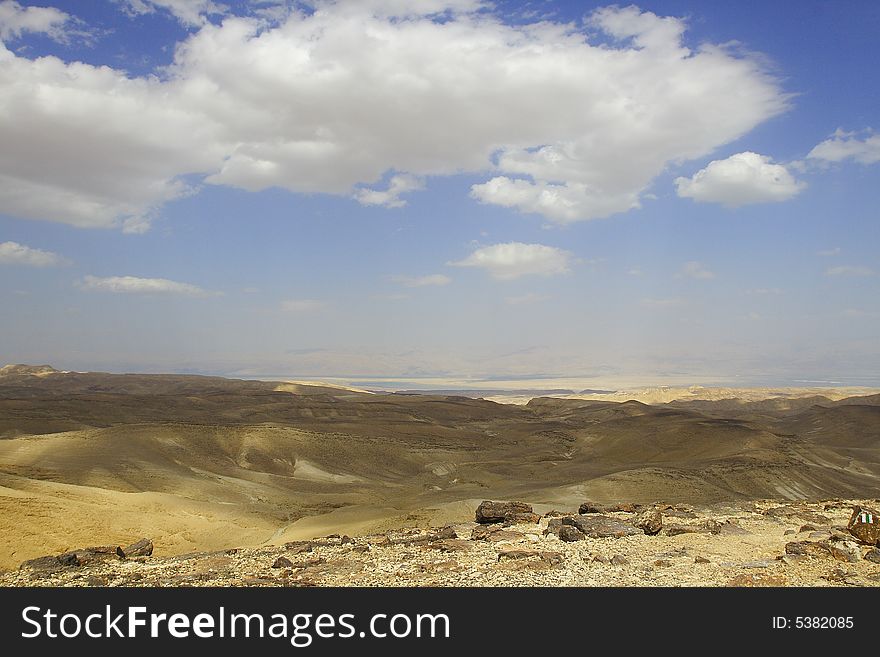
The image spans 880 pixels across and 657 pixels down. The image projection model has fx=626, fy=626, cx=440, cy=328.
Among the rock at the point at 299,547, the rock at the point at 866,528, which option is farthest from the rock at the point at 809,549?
the rock at the point at 299,547

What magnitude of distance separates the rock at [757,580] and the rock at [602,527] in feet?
12.0

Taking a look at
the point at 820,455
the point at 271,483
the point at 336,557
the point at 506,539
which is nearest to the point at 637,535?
the point at 506,539

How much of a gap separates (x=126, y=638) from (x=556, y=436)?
160 feet

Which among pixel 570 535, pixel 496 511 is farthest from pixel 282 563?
pixel 496 511

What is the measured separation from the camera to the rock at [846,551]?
1016cm

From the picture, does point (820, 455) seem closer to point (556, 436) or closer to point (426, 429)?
point (556, 436)

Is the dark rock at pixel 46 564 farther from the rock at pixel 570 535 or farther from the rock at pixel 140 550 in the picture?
the rock at pixel 570 535

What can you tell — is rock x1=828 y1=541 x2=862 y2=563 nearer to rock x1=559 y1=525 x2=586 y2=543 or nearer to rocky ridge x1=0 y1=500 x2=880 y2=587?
rocky ridge x1=0 y1=500 x2=880 y2=587

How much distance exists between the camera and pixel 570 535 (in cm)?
1224

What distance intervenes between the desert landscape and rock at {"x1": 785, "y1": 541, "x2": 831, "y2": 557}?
0.04 m

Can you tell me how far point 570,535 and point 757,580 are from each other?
3929 millimetres

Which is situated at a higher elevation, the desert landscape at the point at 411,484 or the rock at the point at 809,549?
the rock at the point at 809,549

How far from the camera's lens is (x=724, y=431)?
45562 mm

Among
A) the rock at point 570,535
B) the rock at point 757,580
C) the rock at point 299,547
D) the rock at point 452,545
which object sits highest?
the rock at point 757,580
